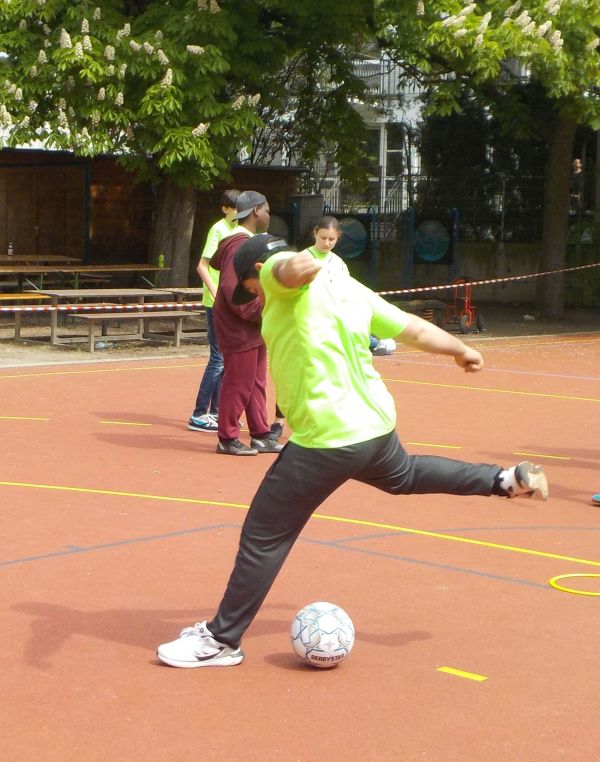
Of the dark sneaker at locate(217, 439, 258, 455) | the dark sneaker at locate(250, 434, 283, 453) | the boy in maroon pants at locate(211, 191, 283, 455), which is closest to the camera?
the boy in maroon pants at locate(211, 191, 283, 455)

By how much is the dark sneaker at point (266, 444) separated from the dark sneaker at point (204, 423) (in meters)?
0.98

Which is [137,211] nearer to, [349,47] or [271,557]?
[349,47]

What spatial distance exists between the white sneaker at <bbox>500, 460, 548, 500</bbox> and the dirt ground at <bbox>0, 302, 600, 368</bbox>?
1168 cm

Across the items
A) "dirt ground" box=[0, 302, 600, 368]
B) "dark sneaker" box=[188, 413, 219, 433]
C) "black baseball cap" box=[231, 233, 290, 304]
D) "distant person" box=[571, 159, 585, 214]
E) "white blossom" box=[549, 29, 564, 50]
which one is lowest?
"dark sneaker" box=[188, 413, 219, 433]

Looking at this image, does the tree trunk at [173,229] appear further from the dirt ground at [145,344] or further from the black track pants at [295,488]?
the black track pants at [295,488]

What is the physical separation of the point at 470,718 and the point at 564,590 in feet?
5.95

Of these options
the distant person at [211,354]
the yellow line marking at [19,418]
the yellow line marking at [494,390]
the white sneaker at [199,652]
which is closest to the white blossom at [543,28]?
the yellow line marking at [494,390]

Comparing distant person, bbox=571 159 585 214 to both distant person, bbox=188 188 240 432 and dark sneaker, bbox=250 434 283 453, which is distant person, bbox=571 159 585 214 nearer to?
distant person, bbox=188 188 240 432

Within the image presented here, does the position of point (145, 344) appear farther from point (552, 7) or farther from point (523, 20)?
point (552, 7)

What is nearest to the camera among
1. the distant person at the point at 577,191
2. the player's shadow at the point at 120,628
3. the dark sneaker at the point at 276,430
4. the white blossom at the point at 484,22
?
the player's shadow at the point at 120,628

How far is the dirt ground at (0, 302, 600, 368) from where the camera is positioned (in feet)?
56.5

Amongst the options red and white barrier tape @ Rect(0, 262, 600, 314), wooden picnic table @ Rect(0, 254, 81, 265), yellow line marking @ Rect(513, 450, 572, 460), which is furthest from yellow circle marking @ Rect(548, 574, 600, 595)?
wooden picnic table @ Rect(0, 254, 81, 265)

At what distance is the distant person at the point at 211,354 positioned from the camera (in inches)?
426

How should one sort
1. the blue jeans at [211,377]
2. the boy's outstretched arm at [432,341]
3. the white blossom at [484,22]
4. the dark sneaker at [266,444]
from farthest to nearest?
the white blossom at [484,22] < the blue jeans at [211,377] < the dark sneaker at [266,444] < the boy's outstretched arm at [432,341]
